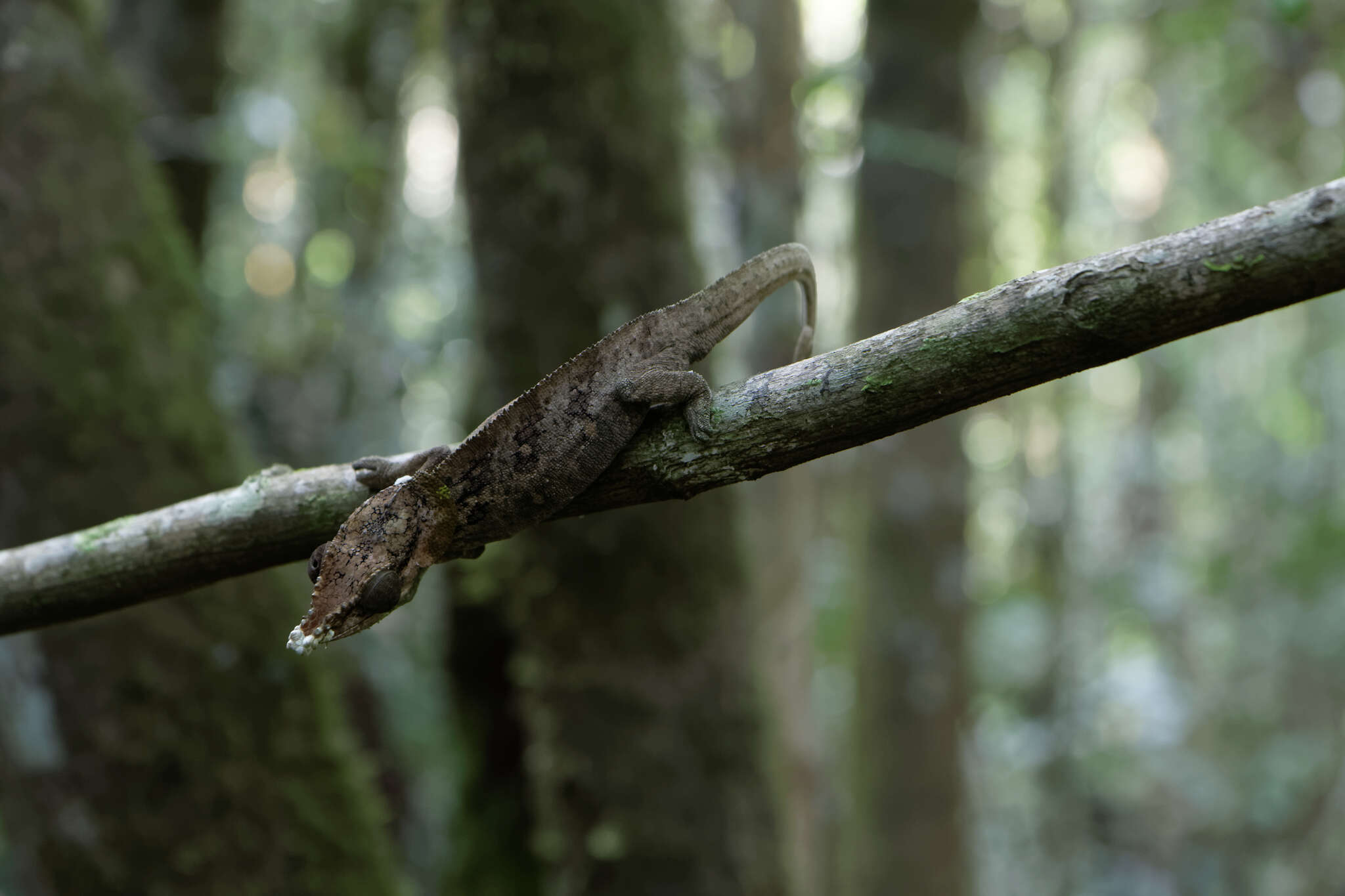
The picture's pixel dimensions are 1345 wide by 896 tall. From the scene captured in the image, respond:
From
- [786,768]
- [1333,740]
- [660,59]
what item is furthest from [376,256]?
[1333,740]

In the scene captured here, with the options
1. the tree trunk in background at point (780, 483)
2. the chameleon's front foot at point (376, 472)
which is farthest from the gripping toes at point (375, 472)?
the tree trunk in background at point (780, 483)

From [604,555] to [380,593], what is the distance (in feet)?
9.35

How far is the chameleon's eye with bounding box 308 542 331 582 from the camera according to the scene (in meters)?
3.04

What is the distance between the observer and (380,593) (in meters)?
3.05

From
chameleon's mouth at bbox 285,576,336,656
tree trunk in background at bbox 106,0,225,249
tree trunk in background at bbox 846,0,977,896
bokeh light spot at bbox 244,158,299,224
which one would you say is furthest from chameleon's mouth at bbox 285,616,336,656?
bokeh light spot at bbox 244,158,299,224

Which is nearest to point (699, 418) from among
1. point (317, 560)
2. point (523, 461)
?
point (523, 461)

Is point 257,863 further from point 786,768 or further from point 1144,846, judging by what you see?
point 1144,846

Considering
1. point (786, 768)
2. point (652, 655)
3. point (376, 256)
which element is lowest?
point (786, 768)

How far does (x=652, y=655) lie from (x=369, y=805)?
6.17ft

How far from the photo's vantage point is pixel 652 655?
585 centimetres

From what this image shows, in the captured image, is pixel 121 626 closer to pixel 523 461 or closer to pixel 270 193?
pixel 523 461

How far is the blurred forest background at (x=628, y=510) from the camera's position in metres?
5.34

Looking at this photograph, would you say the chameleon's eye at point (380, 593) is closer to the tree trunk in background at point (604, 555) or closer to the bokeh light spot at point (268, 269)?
the tree trunk in background at point (604, 555)

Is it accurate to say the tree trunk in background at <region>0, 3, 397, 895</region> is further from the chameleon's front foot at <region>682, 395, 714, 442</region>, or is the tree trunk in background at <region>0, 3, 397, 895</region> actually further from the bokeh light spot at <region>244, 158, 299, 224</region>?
the bokeh light spot at <region>244, 158, 299, 224</region>
